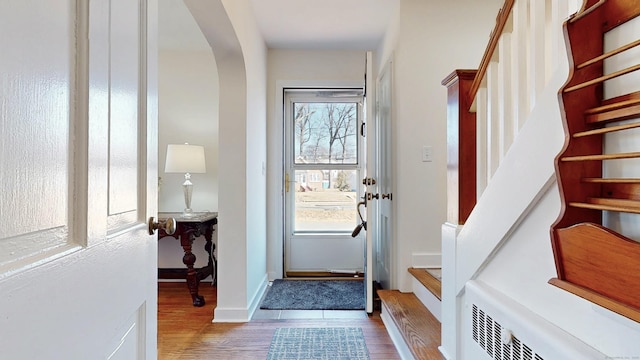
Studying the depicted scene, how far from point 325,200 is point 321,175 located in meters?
0.28

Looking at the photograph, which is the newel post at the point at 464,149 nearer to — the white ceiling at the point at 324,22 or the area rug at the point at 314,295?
the white ceiling at the point at 324,22

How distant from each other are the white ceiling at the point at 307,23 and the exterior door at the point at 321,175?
578mm

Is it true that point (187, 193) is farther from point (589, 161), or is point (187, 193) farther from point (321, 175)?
point (589, 161)

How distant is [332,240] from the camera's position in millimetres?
3891

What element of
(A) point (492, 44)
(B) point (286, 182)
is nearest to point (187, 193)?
(B) point (286, 182)

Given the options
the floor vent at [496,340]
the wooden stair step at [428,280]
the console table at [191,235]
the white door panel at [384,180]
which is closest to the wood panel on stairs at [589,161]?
the floor vent at [496,340]

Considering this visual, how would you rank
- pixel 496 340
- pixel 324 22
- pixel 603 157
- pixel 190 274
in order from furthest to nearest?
pixel 324 22 < pixel 190 274 < pixel 496 340 < pixel 603 157

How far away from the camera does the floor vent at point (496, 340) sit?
971mm

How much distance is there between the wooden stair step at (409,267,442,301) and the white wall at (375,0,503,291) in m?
0.10

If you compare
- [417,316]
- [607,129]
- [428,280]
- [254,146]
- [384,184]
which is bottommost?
[417,316]

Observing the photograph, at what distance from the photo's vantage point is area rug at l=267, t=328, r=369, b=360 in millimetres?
2109

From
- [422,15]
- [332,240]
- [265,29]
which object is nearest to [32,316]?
[422,15]

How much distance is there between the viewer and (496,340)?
3.65ft

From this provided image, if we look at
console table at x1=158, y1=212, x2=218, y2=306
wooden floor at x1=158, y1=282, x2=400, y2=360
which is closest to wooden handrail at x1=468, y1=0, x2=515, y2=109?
wooden floor at x1=158, y1=282, x2=400, y2=360
